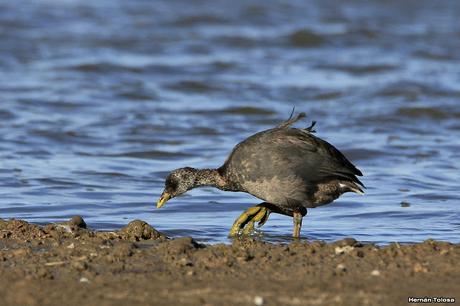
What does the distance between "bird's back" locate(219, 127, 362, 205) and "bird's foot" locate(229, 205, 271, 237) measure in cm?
30

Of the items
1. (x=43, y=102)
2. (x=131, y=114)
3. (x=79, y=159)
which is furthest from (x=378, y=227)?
(x=43, y=102)

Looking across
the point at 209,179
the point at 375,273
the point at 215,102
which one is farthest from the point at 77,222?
the point at 215,102

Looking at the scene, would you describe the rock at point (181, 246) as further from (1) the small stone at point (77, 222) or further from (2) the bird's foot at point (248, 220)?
(2) the bird's foot at point (248, 220)

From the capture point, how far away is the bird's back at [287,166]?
9008 millimetres

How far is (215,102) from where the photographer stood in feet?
58.2

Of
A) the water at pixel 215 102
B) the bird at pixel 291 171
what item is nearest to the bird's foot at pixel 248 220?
the bird at pixel 291 171

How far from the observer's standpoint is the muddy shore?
6238 mm

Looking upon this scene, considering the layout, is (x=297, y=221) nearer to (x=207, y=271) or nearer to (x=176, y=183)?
(x=176, y=183)

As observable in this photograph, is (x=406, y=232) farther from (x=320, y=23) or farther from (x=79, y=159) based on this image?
(x=320, y=23)

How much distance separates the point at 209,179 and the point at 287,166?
3.17ft

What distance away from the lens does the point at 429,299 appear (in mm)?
6184

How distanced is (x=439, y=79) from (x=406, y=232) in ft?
34.4

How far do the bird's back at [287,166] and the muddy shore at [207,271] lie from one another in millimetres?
1155

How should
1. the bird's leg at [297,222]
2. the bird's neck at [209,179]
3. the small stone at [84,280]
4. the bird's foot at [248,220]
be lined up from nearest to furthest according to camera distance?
the small stone at [84,280], the bird's leg at [297,222], the bird's foot at [248,220], the bird's neck at [209,179]
